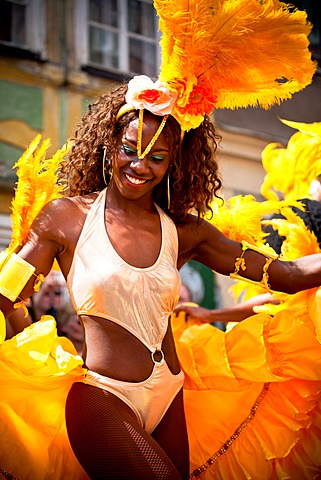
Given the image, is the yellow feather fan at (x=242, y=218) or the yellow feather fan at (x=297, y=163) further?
the yellow feather fan at (x=297, y=163)

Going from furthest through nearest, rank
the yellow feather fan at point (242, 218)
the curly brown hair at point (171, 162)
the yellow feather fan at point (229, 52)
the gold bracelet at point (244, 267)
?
the yellow feather fan at point (242, 218), the gold bracelet at point (244, 267), the curly brown hair at point (171, 162), the yellow feather fan at point (229, 52)

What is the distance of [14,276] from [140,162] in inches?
23.5

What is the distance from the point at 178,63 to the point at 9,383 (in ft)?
4.21

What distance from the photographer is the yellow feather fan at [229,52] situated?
2826 millimetres

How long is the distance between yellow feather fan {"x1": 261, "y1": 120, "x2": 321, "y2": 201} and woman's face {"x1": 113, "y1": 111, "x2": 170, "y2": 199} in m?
1.36

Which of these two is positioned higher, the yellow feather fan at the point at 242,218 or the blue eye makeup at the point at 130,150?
the blue eye makeup at the point at 130,150

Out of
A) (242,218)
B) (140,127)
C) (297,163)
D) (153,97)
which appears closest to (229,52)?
(153,97)

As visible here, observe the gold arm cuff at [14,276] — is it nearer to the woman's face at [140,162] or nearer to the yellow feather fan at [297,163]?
the woman's face at [140,162]

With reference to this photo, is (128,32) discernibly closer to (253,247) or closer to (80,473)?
(253,247)

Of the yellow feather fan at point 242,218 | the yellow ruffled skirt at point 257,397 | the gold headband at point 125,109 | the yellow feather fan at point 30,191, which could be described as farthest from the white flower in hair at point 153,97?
the yellow ruffled skirt at point 257,397

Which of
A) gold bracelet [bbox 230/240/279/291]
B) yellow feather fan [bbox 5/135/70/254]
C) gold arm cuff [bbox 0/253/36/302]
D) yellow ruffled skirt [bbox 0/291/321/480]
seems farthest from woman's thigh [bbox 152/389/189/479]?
yellow feather fan [bbox 5/135/70/254]

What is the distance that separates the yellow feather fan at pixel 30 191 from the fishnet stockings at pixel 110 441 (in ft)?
1.94

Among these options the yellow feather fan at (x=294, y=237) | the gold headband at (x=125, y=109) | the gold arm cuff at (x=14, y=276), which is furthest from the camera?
the yellow feather fan at (x=294, y=237)

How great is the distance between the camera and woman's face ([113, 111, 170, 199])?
2.85 metres
